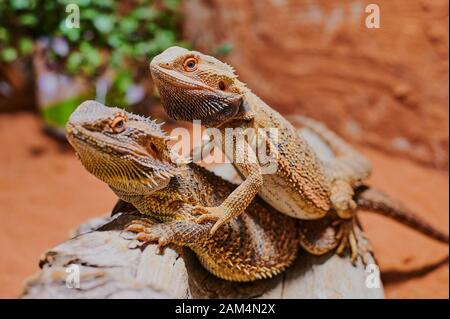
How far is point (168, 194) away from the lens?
2.29 meters

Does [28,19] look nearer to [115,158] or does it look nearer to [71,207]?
[71,207]

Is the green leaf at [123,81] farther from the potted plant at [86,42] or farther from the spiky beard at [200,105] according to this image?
the spiky beard at [200,105]

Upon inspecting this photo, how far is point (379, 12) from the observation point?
4.80 m

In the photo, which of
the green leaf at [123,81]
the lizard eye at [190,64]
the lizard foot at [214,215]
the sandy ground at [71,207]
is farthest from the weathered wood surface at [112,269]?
the green leaf at [123,81]

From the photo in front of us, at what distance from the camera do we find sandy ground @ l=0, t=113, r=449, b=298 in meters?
3.79

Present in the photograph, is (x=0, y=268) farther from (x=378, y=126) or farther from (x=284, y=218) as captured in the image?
(x=378, y=126)

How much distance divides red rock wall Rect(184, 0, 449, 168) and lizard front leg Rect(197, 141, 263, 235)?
2.93m

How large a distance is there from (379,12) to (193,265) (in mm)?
3268

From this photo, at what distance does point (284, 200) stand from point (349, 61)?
2.85 meters

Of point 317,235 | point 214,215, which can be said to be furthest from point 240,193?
point 317,235

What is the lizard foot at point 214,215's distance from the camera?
7.43 ft

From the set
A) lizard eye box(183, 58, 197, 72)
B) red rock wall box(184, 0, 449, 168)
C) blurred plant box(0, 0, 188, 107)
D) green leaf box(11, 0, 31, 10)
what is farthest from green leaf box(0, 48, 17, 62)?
lizard eye box(183, 58, 197, 72)

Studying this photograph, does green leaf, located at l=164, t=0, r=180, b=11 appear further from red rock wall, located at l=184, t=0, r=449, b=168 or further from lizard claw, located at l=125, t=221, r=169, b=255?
lizard claw, located at l=125, t=221, r=169, b=255
